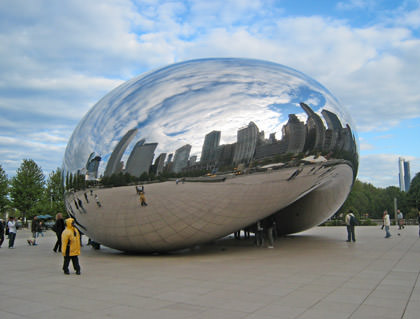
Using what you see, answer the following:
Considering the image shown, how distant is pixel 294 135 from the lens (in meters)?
10.1

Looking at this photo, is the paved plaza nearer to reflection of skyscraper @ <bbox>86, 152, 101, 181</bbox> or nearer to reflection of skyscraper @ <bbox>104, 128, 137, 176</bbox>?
reflection of skyscraper @ <bbox>86, 152, 101, 181</bbox>

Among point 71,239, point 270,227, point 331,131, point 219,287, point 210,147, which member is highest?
point 331,131

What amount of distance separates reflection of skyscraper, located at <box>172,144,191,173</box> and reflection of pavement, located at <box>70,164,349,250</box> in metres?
0.41

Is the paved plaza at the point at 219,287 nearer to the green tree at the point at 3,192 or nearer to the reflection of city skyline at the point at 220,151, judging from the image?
the reflection of city skyline at the point at 220,151

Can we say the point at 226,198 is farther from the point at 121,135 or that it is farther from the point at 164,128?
the point at 121,135

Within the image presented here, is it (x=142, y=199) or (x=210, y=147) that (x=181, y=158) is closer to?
(x=210, y=147)

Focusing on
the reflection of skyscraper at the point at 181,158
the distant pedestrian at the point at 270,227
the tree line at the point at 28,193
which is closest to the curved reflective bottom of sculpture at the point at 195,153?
the reflection of skyscraper at the point at 181,158

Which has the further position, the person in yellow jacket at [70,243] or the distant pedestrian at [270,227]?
the distant pedestrian at [270,227]

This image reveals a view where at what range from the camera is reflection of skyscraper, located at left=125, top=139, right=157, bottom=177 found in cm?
938

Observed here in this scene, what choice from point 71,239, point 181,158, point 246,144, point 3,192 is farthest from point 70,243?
point 3,192

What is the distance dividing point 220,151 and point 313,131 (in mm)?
2946

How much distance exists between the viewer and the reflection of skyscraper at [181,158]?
923 centimetres

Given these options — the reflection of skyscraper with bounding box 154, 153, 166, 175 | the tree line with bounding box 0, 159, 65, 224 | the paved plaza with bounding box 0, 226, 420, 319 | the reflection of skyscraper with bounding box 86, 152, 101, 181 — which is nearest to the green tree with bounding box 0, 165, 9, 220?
the tree line with bounding box 0, 159, 65, 224

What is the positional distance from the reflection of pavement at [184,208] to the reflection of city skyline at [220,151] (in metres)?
0.45
